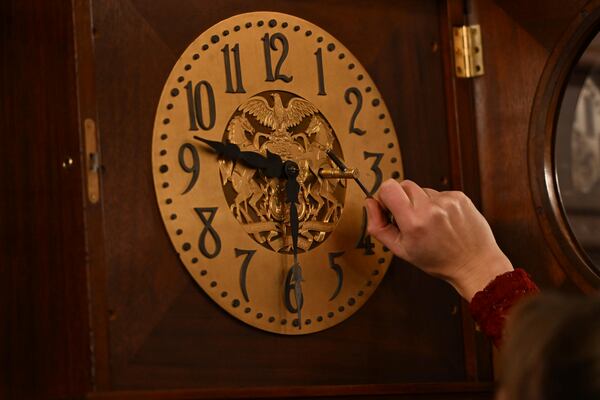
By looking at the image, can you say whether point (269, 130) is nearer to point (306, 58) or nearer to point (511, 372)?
point (306, 58)

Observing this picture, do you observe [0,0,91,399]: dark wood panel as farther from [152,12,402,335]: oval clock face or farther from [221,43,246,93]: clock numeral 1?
[221,43,246,93]: clock numeral 1

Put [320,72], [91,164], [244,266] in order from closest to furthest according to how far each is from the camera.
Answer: [91,164], [244,266], [320,72]

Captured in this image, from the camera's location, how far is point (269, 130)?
161cm

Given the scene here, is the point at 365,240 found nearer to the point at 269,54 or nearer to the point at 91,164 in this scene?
the point at 269,54

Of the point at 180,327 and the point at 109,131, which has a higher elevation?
the point at 109,131

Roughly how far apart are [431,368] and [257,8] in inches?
25.9

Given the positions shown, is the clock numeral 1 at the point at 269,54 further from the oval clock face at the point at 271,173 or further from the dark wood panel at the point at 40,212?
the dark wood panel at the point at 40,212

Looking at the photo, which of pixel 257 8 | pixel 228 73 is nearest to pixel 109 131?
pixel 228 73

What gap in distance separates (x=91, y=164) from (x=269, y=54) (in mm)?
351

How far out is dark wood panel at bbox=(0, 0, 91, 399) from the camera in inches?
58.1

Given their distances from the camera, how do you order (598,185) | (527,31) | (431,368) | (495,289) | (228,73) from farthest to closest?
(598,185) → (527,31) → (431,368) → (228,73) → (495,289)

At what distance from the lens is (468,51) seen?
1.81 metres

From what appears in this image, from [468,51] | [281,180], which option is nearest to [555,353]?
[281,180]

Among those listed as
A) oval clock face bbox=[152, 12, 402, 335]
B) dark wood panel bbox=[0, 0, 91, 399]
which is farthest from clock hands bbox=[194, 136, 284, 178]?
dark wood panel bbox=[0, 0, 91, 399]
